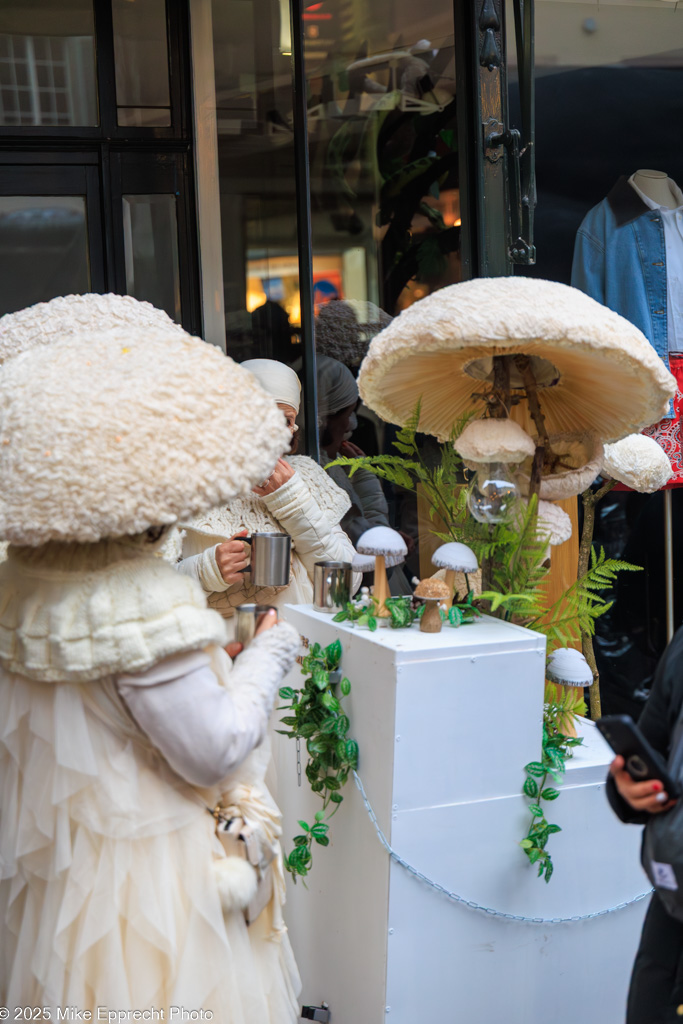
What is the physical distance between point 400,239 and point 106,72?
1.30m

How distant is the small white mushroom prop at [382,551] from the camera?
7.35 feet

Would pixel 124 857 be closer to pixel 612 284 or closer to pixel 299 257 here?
pixel 299 257

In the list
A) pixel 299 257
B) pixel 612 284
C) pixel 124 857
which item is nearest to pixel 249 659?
pixel 124 857

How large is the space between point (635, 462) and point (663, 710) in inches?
66.4

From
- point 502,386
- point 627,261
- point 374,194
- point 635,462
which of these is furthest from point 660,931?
point 374,194

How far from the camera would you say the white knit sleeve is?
153 centimetres

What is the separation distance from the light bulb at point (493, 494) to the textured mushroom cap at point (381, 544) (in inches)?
7.6

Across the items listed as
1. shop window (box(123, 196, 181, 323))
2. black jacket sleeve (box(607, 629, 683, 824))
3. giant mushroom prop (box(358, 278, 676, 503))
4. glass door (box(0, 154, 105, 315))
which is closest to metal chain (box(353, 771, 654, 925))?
black jacket sleeve (box(607, 629, 683, 824))

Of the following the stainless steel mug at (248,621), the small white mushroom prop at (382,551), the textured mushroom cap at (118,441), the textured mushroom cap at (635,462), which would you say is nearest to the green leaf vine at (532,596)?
the small white mushroom prop at (382,551)

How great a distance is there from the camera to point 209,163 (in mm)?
3889

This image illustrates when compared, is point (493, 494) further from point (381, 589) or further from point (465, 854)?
point (465, 854)

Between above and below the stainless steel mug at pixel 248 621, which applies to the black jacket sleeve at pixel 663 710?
below

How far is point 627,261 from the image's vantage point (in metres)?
3.89

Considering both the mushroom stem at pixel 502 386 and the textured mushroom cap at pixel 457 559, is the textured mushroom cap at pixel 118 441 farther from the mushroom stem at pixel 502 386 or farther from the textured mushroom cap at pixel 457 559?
the mushroom stem at pixel 502 386
